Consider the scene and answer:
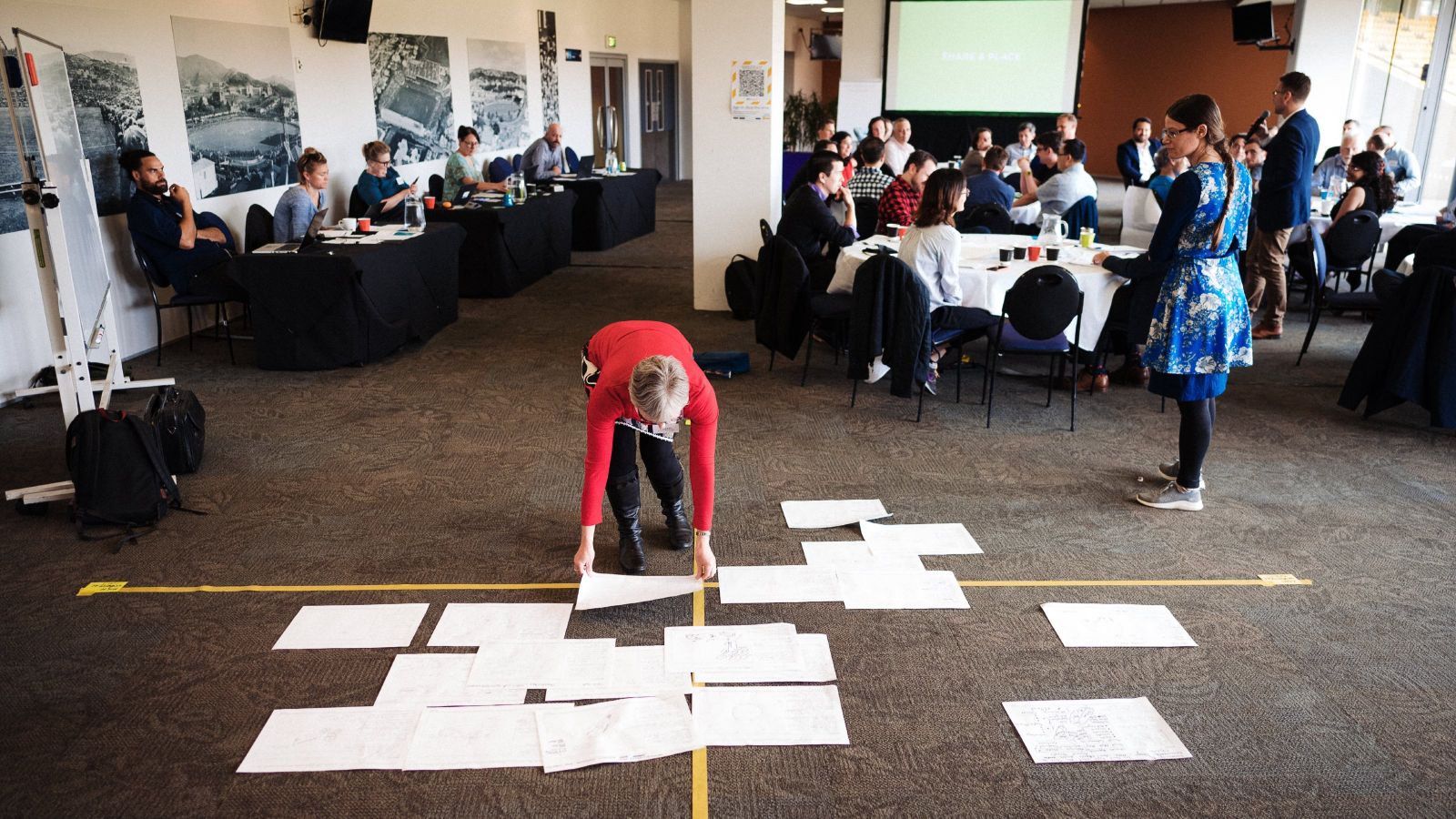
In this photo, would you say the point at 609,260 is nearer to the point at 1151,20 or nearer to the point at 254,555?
the point at 254,555

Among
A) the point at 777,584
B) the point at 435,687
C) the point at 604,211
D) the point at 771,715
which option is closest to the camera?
the point at 771,715

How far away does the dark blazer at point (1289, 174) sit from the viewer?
5.97m

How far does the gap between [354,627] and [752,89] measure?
5.25 m

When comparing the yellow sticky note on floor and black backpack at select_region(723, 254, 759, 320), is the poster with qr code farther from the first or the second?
the yellow sticky note on floor

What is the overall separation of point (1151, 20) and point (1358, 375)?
15.0m

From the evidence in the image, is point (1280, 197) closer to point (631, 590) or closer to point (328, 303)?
point (631, 590)

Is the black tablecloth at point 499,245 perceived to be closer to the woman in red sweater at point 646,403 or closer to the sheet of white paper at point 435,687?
the woman in red sweater at point 646,403

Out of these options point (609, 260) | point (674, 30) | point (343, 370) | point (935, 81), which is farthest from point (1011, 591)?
point (674, 30)

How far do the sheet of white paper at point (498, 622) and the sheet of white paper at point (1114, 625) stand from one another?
61.0 inches

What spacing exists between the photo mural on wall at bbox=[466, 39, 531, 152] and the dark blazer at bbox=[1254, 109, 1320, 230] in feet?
27.2

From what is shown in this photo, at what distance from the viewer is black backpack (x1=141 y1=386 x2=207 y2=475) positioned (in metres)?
4.30

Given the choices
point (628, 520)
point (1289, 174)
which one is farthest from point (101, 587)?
point (1289, 174)

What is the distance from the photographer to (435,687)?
9.23 ft

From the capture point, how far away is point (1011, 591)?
134 inches
